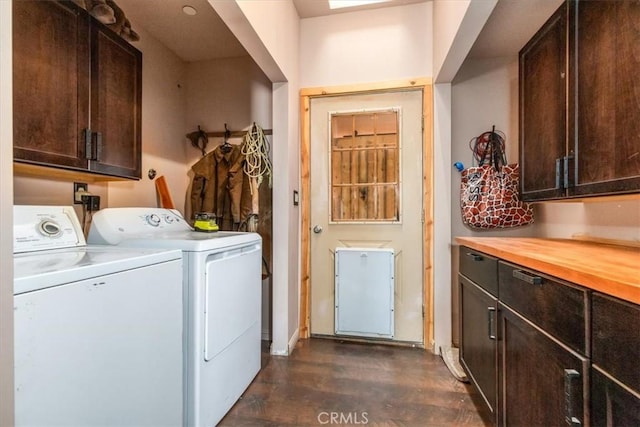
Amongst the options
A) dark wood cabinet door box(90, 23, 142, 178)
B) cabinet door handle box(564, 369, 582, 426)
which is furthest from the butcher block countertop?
dark wood cabinet door box(90, 23, 142, 178)

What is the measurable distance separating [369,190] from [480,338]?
134 cm

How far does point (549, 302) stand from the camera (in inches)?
38.1

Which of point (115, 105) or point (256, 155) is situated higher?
point (115, 105)

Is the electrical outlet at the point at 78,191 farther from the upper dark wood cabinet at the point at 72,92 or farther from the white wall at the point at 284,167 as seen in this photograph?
the white wall at the point at 284,167

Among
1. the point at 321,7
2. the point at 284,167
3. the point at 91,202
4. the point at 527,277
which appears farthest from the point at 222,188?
the point at 527,277

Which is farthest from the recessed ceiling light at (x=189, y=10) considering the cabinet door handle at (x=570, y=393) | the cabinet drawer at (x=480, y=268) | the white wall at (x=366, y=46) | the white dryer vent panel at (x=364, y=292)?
the cabinet door handle at (x=570, y=393)

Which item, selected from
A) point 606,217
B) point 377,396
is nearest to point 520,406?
point 377,396

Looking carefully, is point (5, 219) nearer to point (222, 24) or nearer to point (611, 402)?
point (611, 402)

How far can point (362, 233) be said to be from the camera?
2533 millimetres

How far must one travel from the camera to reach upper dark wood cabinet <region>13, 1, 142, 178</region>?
1.31 m

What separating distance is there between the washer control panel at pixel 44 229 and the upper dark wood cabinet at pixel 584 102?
92.1 inches

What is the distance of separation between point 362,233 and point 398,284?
50cm

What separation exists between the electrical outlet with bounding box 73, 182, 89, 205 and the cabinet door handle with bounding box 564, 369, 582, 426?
2509 mm

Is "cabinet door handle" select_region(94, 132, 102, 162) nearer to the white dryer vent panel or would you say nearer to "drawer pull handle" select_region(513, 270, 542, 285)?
the white dryer vent panel
